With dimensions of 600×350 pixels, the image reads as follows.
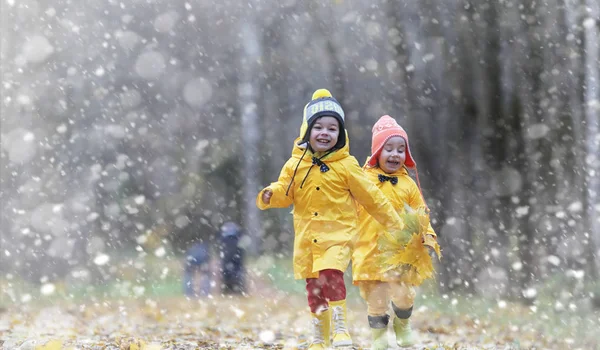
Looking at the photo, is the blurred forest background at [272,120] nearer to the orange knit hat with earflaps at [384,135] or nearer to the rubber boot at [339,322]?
the orange knit hat with earflaps at [384,135]

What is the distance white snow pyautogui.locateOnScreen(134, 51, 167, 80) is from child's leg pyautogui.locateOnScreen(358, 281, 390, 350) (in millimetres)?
15853

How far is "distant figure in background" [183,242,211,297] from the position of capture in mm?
14359

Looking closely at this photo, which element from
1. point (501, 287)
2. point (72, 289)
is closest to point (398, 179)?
point (501, 287)

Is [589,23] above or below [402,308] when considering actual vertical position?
above

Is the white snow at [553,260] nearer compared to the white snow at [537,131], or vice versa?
the white snow at [553,260]

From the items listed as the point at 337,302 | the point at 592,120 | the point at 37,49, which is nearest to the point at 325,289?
the point at 337,302

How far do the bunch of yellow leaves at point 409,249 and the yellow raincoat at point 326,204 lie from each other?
0.17 metres

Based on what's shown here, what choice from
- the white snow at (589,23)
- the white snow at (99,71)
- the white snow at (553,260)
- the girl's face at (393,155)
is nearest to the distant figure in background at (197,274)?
the white snow at (553,260)

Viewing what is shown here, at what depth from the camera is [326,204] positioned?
534 cm

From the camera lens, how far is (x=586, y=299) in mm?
10078

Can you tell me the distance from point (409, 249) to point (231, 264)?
913 centimetres

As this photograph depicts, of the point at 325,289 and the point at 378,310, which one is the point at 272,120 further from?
the point at 325,289

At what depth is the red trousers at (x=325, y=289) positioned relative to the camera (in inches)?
204

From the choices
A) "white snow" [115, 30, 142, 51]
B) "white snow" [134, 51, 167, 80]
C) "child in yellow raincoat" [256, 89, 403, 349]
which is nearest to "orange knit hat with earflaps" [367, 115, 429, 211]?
"child in yellow raincoat" [256, 89, 403, 349]
